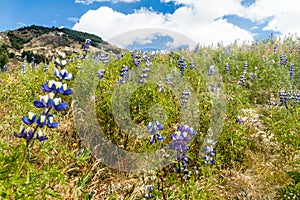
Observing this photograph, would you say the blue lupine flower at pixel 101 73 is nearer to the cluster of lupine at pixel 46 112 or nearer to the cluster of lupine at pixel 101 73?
the cluster of lupine at pixel 101 73

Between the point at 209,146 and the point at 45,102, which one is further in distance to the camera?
the point at 209,146

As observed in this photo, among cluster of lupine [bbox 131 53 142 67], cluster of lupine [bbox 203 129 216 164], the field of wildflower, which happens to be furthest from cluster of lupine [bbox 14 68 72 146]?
cluster of lupine [bbox 131 53 142 67]

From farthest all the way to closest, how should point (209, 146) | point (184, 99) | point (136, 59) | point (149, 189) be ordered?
point (136, 59)
point (184, 99)
point (209, 146)
point (149, 189)

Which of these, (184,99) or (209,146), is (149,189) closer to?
(209,146)

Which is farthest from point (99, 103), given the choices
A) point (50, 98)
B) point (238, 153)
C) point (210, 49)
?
point (210, 49)

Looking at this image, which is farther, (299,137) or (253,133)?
(253,133)

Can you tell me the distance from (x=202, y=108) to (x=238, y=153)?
750 millimetres

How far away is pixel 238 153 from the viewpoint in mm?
3438

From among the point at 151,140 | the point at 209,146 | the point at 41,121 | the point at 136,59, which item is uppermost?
the point at 136,59

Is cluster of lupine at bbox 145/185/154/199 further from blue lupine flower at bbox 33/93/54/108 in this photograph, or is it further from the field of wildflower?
blue lupine flower at bbox 33/93/54/108

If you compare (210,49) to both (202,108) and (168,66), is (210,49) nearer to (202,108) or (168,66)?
(168,66)

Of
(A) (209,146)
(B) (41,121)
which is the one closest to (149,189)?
(A) (209,146)

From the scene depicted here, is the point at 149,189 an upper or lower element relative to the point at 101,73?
lower

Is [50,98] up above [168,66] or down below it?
below
